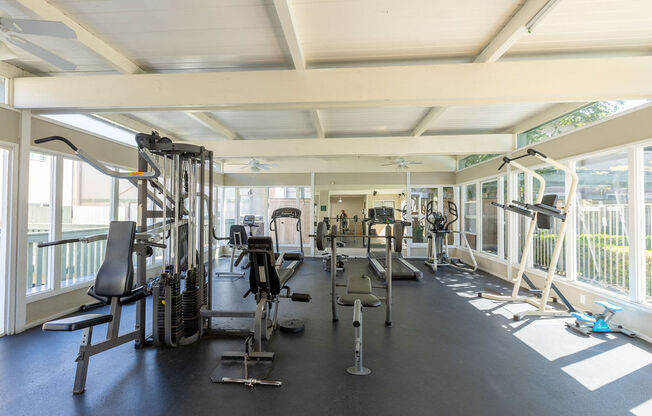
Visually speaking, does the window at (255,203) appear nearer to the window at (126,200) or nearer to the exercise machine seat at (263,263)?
the window at (126,200)

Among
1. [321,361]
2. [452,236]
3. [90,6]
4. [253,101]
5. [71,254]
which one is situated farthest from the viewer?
[452,236]

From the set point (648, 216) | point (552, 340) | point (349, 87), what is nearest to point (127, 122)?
point (349, 87)

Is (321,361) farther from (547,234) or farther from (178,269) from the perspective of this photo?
(547,234)

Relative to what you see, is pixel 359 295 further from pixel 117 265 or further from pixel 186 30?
pixel 186 30

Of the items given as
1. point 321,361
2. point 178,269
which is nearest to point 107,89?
point 178,269

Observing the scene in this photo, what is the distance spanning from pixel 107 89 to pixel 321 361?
3692mm

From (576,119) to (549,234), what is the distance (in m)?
1.86

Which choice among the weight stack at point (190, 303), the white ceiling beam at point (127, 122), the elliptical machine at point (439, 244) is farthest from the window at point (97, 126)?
the elliptical machine at point (439, 244)

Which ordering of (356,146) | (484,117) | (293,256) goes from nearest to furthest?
(484,117)
(356,146)
(293,256)

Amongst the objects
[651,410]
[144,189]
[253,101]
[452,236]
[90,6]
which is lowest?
[651,410]

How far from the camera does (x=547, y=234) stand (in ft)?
16.6

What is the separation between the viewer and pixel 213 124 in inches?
218

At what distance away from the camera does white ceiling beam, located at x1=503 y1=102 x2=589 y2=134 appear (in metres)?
4.56

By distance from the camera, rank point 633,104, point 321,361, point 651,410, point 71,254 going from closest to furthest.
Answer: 1. point 651,410
2. point 321,361
3. point 633,104
4. point 71,254
